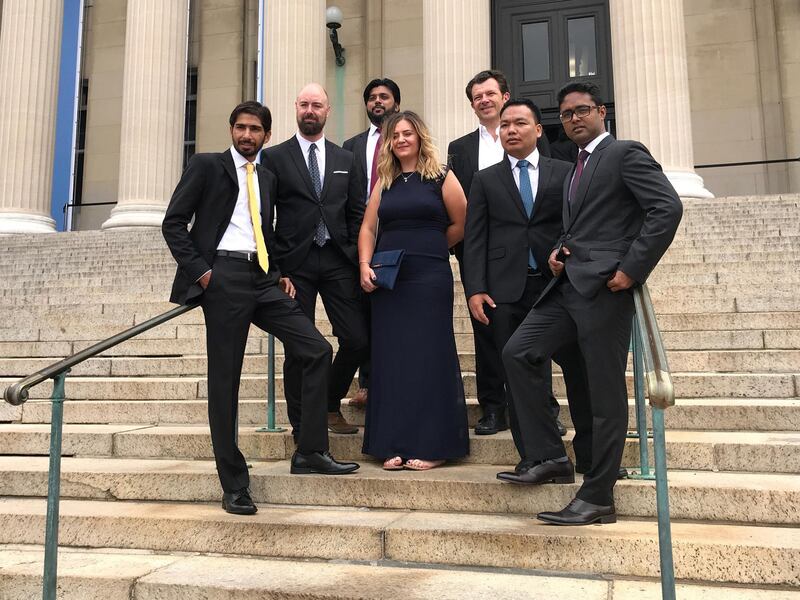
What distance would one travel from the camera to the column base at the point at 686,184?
1120 cm

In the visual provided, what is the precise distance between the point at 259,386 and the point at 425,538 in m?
2.58

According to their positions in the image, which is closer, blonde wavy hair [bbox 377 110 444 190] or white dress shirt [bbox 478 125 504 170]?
blonde wavy hair [bbox 377 110 444 190]

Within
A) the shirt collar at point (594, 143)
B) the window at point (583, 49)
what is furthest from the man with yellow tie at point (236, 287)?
the window at point (583, 49)

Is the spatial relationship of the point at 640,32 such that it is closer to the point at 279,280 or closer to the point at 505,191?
the point at 505,191

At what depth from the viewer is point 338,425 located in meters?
4.84

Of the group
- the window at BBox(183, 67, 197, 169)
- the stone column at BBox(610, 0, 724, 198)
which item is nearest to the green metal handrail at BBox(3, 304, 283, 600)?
the stone column at BBox(610, 0, 724, 198)

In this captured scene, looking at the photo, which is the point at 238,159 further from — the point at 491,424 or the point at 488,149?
the point at 491,424

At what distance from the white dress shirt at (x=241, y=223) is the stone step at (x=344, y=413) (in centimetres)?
Answer: 164

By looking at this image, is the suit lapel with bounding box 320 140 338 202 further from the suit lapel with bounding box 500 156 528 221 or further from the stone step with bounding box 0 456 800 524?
the stone step with bounding box 0 456 800 524

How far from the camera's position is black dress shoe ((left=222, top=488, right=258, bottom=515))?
155 inches

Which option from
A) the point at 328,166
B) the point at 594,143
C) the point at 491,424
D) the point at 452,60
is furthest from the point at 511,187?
the point at 452,60

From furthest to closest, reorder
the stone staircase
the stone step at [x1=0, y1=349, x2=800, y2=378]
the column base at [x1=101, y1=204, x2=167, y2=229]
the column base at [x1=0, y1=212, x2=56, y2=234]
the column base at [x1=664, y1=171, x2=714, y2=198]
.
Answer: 1. the column base at [x1=0, y1=212, x2=56, y2=234]
2. the column base at [x1=101, y1=204, x2=167, y2=229]
3. the column base at [x1=664, y1=171, x2=714, y2=198]
4. the stone step at [x1=0, y1=349, x2=800, y2=378]
5. the stone staircase

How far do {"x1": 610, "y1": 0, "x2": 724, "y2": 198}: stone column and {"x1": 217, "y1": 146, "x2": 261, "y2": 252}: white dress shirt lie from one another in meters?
8.64

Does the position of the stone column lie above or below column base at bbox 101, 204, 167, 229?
above
